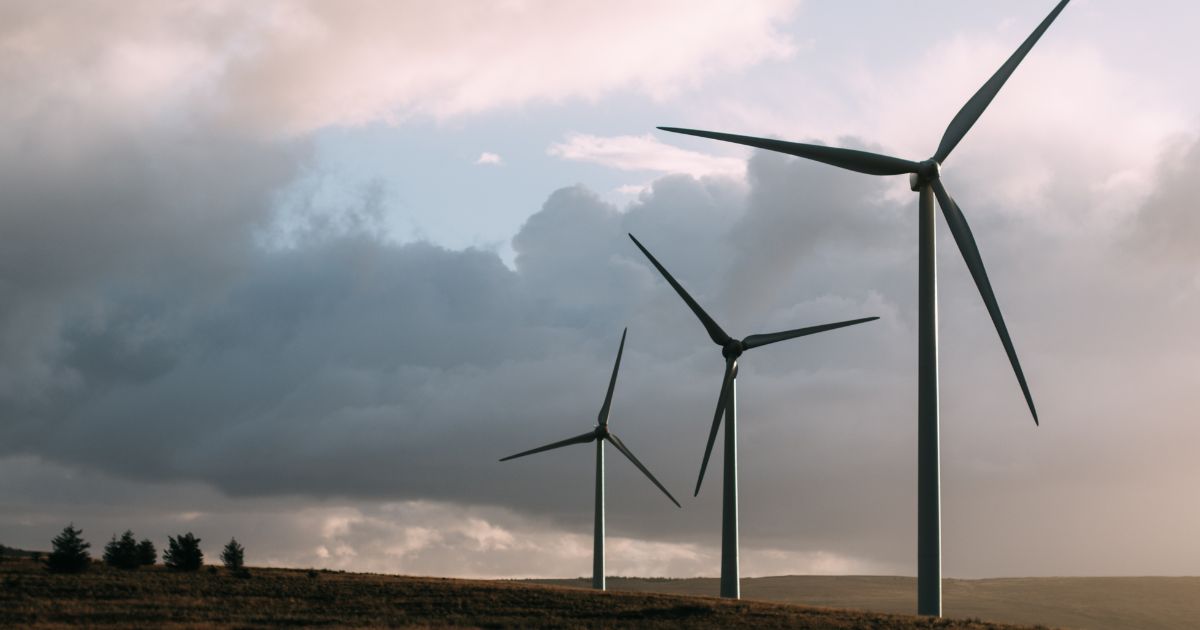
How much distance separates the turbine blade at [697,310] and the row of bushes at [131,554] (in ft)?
125

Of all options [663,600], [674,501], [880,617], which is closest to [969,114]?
[880,617]

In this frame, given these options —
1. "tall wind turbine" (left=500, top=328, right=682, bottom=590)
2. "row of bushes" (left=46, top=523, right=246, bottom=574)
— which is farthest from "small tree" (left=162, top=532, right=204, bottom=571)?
"tall wind turbine" (left=500, top=328, right=682, bottom=590)

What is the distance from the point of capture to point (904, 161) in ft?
215

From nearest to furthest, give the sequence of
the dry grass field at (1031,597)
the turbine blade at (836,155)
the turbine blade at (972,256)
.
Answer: the turbine blade at (972,256) → the turbine blade at (836,155) → the dry grass field at (1031,597)

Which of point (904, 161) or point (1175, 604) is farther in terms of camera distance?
point (1175, 604)

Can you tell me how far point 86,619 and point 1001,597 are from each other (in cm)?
12030

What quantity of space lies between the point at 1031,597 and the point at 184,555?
10534 centimetres

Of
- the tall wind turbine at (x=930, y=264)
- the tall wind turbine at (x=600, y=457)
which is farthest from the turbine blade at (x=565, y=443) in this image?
the tall wind turbine at (x=930, y=264)

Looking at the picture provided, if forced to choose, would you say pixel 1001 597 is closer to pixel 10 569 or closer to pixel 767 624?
pixel 767 624

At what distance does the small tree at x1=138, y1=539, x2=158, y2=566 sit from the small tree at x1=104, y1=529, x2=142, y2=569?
51 centimetres

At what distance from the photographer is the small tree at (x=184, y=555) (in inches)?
3681

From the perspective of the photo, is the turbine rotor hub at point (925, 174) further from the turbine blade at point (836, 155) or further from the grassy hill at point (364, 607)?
the grassy hill at point (364, 607)

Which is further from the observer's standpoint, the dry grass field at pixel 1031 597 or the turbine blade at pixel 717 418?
the dry grass field at pixel 1031 597

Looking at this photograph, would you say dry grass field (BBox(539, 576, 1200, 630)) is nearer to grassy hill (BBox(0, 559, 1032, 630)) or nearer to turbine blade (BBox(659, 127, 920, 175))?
grassy hill (BBox(0, 559, 1032, 630))
